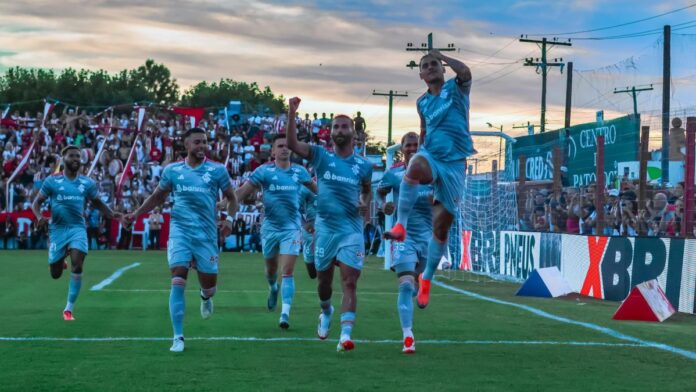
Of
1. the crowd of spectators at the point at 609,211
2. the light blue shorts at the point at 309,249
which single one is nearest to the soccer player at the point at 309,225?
the light blue shorts at the point at 309,249

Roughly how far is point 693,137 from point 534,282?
4.65 meters

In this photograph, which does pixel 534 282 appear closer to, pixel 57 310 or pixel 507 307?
pixel 507 307

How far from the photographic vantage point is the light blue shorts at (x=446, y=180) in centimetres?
982

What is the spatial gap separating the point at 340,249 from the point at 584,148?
11.1 metres

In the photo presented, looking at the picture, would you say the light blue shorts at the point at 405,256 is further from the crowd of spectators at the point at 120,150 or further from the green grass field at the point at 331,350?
the crowd of spectators at the point at 120,150

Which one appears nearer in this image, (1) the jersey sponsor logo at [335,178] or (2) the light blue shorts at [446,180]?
(2) the light blue shorts at [446,180]

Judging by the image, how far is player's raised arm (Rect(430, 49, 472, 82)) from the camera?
9656 millimetres

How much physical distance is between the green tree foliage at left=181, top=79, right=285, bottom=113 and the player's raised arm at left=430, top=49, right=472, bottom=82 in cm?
14370

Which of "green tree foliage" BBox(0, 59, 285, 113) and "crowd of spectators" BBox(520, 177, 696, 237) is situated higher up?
"green tree foliage" BBox(0, 59, 285, 113)

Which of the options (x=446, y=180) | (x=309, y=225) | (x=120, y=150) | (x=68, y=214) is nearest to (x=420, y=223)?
(x=446, y=180)

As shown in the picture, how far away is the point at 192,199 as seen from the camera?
1038cm

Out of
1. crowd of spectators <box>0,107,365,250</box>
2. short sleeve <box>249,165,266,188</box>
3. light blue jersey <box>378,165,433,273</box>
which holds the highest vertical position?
crowd of spectators <box>0,107,365,250</box>

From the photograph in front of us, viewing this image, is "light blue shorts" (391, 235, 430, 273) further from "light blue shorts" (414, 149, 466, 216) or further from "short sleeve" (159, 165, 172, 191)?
"short sleeve" (159, 165, 172, 191)

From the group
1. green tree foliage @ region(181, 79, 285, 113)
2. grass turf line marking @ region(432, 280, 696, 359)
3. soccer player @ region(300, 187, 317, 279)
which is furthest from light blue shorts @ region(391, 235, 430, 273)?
green tree foliage @ region(181, 79, 285, 113)
